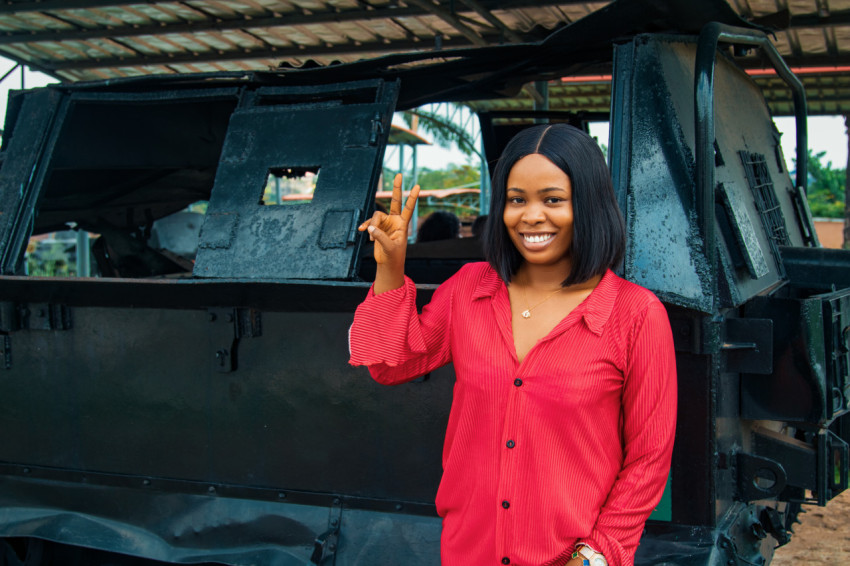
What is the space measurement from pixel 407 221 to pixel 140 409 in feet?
5.78

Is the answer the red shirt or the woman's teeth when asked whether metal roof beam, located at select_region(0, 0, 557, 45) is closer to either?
the woman's teeth

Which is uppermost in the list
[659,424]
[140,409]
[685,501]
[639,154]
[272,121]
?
[272,121]

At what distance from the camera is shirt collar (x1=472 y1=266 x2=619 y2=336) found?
1.68 meters

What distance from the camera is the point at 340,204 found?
276cm

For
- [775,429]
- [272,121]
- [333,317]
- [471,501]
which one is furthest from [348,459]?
[775,429]

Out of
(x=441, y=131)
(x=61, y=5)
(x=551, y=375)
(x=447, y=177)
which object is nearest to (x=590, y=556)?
(x=551, y=375)

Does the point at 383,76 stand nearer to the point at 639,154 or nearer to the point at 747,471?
the point at 639,154

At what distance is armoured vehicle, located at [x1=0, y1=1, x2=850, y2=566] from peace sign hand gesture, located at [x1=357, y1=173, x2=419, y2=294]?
71cm

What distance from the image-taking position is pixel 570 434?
5.41ft

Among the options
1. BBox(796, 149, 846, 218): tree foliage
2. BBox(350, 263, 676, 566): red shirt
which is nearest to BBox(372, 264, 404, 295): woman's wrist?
BBox(350, 263, 676, 566): red shirt

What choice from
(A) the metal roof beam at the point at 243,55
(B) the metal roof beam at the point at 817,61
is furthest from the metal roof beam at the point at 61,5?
(B) the metal roof beam at the point at 817,61

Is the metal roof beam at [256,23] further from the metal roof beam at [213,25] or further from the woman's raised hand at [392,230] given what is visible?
the woman's raised hand at [392,230]

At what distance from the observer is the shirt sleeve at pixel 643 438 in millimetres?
1644

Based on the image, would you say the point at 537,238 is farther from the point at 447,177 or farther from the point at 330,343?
the point at 447,177
